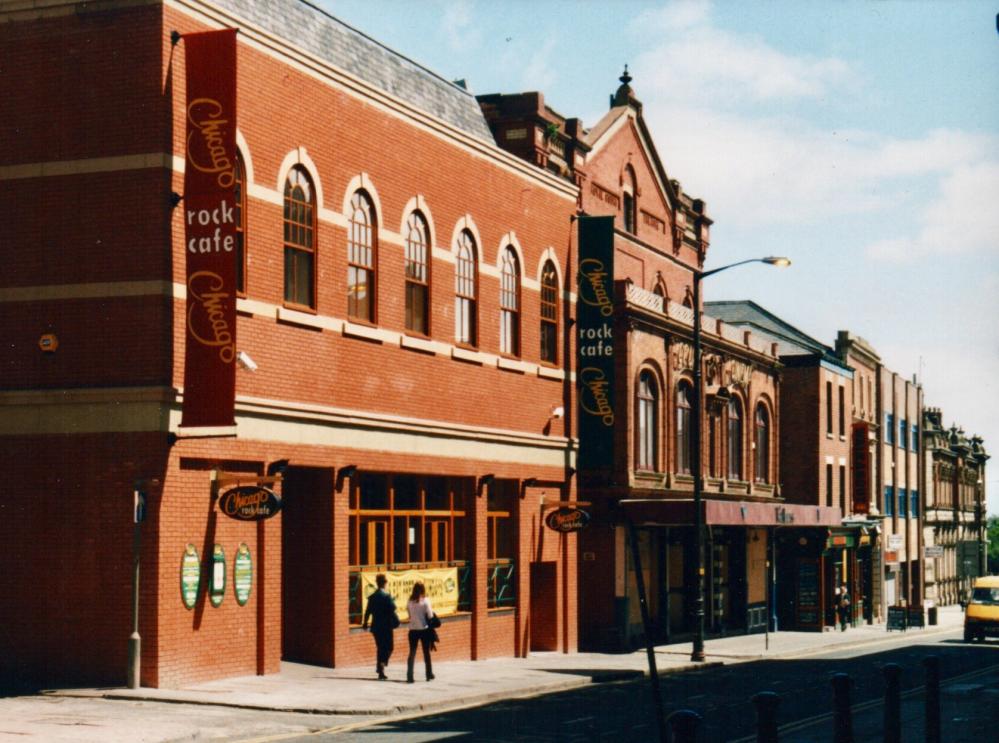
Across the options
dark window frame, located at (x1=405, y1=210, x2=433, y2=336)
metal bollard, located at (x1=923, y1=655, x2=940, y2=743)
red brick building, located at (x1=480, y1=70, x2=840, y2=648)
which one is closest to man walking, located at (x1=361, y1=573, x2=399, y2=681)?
dark window frame, located at (x1=405, y1=210, x2=433, y2=336)

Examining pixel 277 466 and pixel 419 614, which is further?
pixel 419 614

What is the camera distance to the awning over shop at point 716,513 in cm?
3891

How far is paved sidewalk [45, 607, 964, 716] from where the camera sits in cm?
2103

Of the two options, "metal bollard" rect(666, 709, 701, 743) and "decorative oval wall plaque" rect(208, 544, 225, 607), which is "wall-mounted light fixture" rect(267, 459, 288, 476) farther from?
"metal bollard" rect(666, 709, 701, 743)

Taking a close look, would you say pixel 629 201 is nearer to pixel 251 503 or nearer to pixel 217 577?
pixel 217 577

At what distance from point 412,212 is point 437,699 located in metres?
10.3

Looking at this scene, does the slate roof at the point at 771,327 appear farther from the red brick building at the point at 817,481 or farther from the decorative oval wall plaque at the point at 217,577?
the decorative oval wall plaque at the point at 217,577

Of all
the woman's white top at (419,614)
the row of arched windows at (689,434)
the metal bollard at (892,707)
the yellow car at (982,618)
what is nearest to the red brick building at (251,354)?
the woman's white top at (419,614)

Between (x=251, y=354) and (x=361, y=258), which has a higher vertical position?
(x=361, y=258)

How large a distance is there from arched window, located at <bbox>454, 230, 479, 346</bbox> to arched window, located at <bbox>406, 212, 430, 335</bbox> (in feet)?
4.43

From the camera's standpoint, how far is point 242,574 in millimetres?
24000

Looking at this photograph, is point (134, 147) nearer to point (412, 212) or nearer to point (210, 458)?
point (210, 458)

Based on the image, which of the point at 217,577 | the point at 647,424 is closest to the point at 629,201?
the point at 647,424

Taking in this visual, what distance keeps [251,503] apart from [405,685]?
458 centimetres
